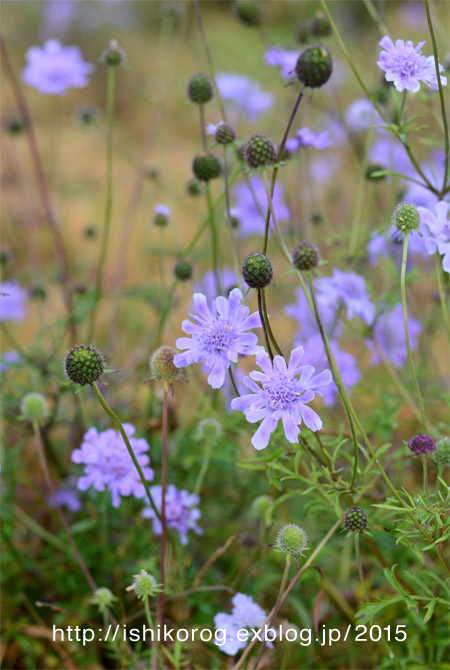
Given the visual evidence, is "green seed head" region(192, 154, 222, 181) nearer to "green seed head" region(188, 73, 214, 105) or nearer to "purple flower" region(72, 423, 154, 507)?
"green seed head" region(188, 73, 214, 105)

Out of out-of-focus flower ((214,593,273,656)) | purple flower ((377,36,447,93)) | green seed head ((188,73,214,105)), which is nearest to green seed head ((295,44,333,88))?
purple flower ((377,36,447,93))

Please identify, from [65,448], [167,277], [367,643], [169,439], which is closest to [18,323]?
[167,277]

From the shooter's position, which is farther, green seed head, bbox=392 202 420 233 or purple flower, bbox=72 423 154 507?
purple flower, bbox=72 423 154 507

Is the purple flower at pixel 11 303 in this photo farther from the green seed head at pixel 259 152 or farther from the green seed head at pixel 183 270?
the green seed head at pixel 259 152

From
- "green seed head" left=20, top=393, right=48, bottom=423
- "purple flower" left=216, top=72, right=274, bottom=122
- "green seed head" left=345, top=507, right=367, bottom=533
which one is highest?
"purple flower" left=216, top=72, right=274, bottom=122

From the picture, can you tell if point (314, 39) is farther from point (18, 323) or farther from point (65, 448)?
point (18, 323)

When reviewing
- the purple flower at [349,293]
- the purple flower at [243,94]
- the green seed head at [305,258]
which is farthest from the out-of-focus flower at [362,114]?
the green seed head at [305,258]

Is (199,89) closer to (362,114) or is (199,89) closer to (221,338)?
(221,338)
